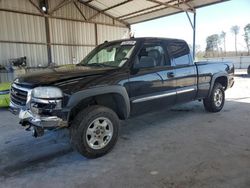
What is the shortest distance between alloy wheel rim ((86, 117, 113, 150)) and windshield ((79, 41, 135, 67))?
3.12ft

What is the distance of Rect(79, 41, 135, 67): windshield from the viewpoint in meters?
3.82

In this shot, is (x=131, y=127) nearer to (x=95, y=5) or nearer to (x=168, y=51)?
(x=168, y=51)

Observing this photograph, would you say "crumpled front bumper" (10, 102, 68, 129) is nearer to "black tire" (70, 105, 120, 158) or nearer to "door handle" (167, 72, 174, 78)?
"black tire" (70, 105, 120, 158)

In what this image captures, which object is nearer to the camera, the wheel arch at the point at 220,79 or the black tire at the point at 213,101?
the wheel arch at the point at 220,79

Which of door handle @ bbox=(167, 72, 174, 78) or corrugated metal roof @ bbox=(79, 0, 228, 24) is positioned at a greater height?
corrugated metal roof @ bbox=(79, 0, 228, 24)

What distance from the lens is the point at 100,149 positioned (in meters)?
3.35

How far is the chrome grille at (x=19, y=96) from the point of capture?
3176mm

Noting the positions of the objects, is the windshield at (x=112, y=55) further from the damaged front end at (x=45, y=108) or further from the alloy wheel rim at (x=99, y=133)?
the damaged front end at (x=45, y=108)

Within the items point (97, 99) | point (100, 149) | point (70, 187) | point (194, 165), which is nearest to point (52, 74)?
point (97, 99)

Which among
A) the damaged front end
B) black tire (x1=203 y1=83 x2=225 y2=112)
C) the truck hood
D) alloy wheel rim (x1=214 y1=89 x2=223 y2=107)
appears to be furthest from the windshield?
alloy wheel rim (x1=214 y1=89 x2=223 y2=107)

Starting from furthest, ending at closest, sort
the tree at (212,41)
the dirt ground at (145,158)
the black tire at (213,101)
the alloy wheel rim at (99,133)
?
the tree at (212,41) → the black tire at (213,101) → the alloy wheel rim at (99,133) → the dirt ground at (145,158)

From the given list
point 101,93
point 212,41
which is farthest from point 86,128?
point 212,41

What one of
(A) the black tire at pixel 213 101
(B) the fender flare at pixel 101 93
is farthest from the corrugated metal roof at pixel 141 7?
(B) the fender flare at pixel 101 93

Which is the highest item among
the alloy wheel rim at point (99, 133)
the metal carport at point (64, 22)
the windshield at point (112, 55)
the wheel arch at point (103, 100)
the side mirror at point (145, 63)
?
the metal carport at point (64, 22)
